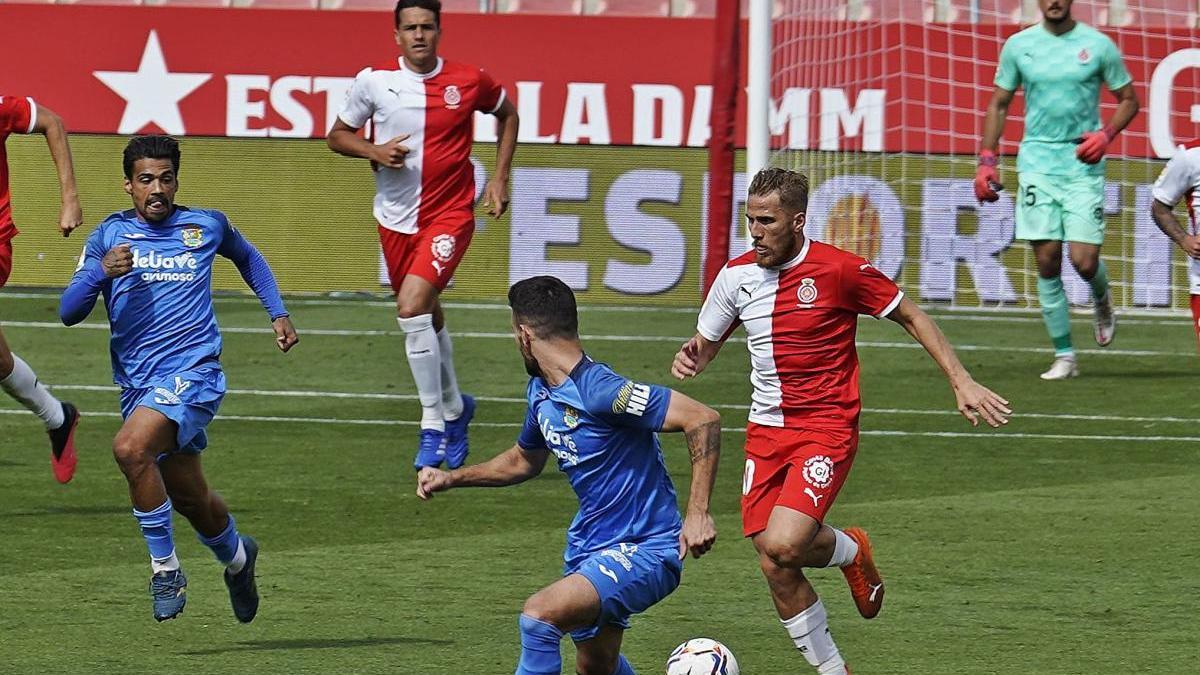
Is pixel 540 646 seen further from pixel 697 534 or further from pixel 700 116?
pixel 700 116

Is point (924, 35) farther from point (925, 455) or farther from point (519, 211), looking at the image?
point (925, 455)

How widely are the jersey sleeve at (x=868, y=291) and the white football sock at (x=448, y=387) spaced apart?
4050mm

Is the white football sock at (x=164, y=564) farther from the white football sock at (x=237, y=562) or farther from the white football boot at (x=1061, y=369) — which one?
the white football boot at (x=1061, y=369)

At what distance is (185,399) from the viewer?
7.49 meters

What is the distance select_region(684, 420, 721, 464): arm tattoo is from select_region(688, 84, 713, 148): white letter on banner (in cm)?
1313

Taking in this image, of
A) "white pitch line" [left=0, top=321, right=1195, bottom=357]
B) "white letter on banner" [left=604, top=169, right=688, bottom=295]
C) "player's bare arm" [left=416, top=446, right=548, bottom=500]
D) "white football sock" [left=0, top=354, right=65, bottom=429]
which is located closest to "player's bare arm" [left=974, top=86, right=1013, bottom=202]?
"white pitch line" [left=0, top=321, right=1195, bottom=357]

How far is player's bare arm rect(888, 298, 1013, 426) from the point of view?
6.54 metres

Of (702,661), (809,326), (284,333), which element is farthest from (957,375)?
(284,333)

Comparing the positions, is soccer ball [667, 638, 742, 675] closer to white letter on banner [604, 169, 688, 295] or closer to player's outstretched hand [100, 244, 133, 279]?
player's outstretched hand [100, 244, 133, 279]

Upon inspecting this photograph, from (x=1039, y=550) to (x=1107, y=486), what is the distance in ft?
5.40

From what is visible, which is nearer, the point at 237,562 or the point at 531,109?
the point at 237,562

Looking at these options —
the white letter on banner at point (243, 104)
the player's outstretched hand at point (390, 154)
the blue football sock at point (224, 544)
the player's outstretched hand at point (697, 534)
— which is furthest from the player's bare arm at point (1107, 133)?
the white letter on banner at point (243, 104)

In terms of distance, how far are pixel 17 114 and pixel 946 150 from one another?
10068 mm

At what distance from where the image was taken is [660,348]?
15.4 m
